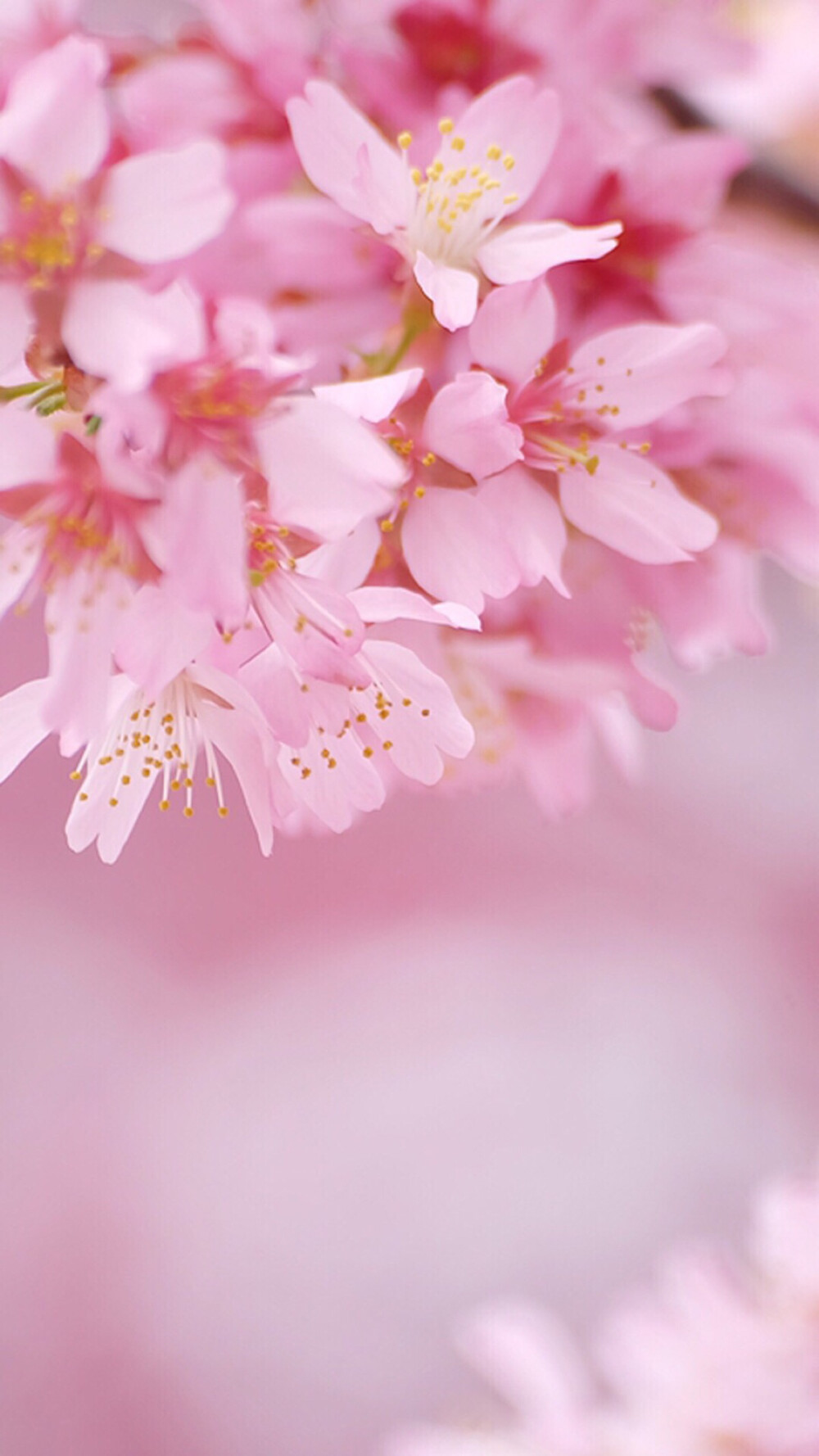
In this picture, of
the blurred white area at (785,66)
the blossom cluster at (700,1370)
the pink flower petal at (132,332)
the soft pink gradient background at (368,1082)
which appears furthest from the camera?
the soft pink gradient background at (368,1082)

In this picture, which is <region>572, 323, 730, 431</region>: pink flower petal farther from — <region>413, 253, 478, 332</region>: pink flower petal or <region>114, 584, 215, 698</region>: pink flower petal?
<region>114, 584, 215, 698</region>: pink flower petal

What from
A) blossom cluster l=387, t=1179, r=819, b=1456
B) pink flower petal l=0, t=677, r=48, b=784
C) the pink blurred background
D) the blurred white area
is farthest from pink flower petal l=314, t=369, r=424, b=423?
the pink blurred background

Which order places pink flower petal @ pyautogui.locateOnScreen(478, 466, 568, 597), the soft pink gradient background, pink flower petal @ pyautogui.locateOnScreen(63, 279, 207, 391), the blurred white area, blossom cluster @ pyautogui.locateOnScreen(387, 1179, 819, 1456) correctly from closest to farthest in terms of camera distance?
pink flower petal @ pyautogui.locateOnScreen(63, 279, 207, 391)
pink flower petal @ pyautogui.locateOnScreen(478, 466, 568, 597)
blossom cluster @ pyautogui.locateOnScreen(387, 1179, 819, 1456)
the blurred white area
the soft pink gradient background

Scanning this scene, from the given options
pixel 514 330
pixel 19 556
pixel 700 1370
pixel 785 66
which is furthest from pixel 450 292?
pixel 785 66

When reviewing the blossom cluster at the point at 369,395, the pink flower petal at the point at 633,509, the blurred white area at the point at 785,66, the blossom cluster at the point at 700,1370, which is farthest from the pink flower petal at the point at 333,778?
the blurred white area at the point at 785,66

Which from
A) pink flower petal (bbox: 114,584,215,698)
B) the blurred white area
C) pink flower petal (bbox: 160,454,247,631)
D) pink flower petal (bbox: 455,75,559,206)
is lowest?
pink flower petal (bbox: 114,584,215,698)

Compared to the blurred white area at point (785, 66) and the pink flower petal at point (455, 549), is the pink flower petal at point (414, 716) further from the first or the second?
the blurred white area at point (785, 66)
